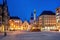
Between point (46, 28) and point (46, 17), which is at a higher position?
point (46, 17)

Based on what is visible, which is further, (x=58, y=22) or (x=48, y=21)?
(x=48, y=21)

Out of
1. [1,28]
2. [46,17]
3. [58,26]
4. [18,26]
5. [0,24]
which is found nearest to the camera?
[1,28]

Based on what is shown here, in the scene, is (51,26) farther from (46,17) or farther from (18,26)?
(18,26)

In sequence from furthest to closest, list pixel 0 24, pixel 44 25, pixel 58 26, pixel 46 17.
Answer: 1. pixel 46 17
2. pixel 44 25
3. pixel 58 26
4. pixel 0 24

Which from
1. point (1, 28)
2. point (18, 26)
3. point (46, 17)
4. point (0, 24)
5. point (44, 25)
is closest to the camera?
point (1, 28)

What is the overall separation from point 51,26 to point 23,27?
3028 cm

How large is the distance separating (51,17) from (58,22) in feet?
46.1

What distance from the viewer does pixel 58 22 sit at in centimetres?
9362

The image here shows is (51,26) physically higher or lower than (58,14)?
lower

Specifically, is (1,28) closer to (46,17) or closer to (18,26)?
(46,17)

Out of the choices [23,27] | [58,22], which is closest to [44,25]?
[58,22]

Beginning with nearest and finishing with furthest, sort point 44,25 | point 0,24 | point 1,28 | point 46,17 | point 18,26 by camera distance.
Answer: point 1,28, point 0,24, point 44,25, point 46,17, point 18,26

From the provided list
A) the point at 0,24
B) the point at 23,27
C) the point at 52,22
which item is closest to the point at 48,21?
the point at 52,22

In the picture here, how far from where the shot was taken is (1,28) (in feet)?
240
